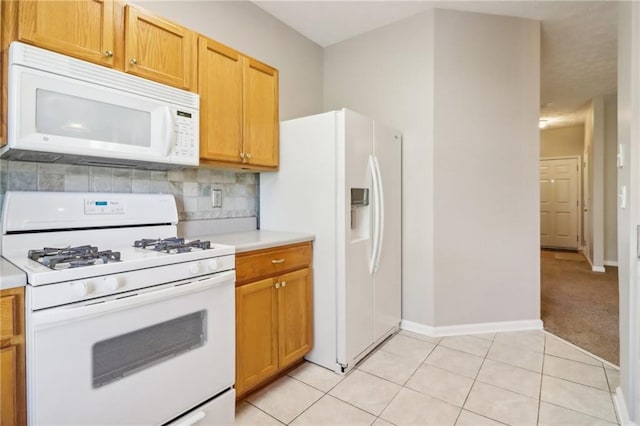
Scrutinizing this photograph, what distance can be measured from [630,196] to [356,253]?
1453mm

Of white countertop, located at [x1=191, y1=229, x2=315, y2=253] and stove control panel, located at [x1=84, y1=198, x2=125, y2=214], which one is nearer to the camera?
stove control panel, located at [x1=84, y1=198, x2=125, y2=214]

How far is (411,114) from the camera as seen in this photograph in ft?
9.11

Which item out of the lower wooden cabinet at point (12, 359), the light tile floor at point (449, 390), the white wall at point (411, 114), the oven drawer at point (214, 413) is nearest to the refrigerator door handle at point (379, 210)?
the white wall at point (411, 114)

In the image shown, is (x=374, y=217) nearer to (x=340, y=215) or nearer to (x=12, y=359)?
(x=340, y=215)

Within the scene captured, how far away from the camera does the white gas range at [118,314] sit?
1.04 metres

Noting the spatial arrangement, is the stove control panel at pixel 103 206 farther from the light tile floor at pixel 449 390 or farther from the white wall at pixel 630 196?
the white wall at pixel 630 196

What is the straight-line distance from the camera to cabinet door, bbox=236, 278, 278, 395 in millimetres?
1716

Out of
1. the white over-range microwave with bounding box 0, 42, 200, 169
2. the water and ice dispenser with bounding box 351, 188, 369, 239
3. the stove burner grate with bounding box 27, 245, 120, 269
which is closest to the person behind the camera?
the stove burner grate with bounding box 27, 245, 120, 269

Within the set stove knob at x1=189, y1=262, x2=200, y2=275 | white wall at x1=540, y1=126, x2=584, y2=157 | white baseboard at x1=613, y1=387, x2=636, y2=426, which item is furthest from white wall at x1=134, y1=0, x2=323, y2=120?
white wall at x1=540, y1=126, x2=584, y2=157

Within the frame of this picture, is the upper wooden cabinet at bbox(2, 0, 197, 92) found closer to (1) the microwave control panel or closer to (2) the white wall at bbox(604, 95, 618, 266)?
(1) the microwave control panel

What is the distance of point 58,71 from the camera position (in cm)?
131

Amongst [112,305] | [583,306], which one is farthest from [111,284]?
[583,306]

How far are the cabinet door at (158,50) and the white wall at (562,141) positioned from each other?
7.79 m

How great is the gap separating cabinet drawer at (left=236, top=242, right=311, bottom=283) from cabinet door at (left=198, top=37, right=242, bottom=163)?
65 cm
